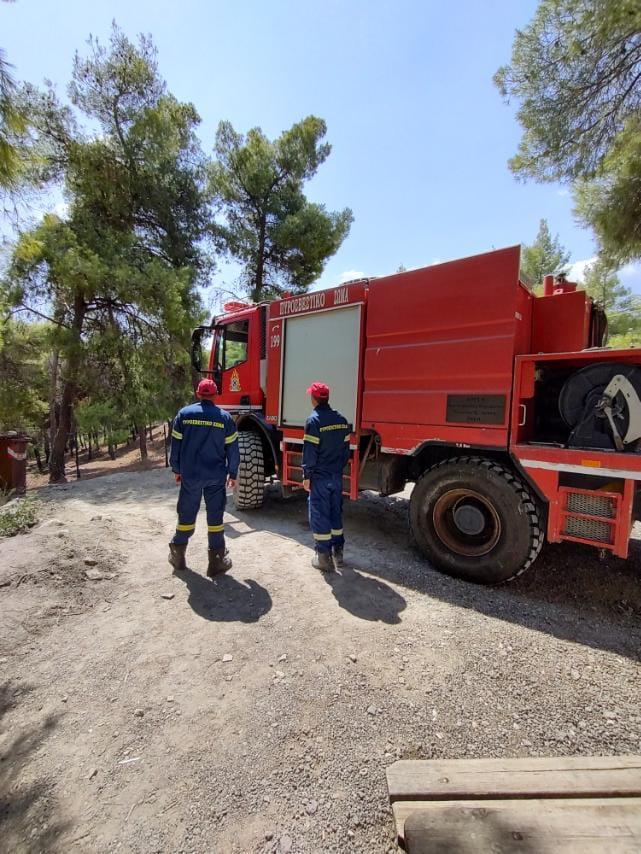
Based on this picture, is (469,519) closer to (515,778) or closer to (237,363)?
(515,778)

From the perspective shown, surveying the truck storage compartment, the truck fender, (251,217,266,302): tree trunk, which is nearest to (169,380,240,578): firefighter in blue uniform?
the truck storage compartment

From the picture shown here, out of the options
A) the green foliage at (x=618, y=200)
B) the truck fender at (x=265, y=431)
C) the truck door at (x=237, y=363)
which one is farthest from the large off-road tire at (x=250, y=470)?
the green foliage at (x=618, y=200)

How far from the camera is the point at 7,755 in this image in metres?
1.98

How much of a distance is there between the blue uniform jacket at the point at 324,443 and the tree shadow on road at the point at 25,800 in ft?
8.25

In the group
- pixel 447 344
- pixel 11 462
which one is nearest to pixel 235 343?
pixel 447 344

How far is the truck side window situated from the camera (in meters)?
6.19

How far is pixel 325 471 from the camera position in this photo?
404 centimetres

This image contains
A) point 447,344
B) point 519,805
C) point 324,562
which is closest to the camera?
point 519,805

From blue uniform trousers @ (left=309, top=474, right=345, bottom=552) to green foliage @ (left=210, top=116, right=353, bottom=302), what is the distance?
1109 cm

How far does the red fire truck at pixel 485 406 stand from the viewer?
3.26 metres

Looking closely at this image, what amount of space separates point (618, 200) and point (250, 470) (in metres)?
7.14

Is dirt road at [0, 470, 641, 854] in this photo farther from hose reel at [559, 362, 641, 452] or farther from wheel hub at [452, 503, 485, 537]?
hose reel at [559, 362, 641, 452]

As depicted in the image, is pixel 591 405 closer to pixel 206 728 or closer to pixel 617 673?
pixel 617 673

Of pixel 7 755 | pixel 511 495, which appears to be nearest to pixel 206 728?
pixel 7 755
